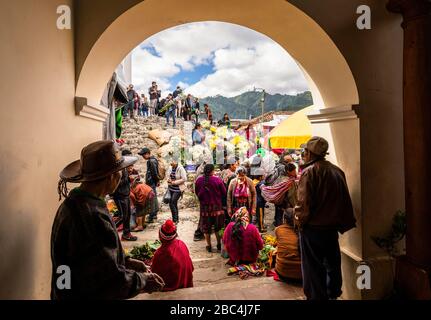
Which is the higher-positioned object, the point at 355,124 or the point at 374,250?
the point at 355,124

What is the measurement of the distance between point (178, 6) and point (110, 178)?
7.66ft

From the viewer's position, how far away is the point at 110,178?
5.62ft

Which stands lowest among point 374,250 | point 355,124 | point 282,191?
point 374,250

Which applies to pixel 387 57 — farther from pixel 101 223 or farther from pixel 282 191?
pixel 101 223

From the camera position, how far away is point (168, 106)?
17484 mm

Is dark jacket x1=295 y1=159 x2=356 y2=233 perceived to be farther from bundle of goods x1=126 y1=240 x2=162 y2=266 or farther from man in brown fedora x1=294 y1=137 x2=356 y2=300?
bundle of goods x1=126 y1=240 x2=162 y2=266

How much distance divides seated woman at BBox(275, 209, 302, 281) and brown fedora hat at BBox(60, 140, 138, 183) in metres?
2.69

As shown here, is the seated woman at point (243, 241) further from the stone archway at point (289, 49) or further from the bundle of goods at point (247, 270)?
the stone archway at point (289, 49)

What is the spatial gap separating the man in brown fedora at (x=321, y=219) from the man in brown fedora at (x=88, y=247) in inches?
73.9

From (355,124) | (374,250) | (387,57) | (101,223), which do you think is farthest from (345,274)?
(101,223)

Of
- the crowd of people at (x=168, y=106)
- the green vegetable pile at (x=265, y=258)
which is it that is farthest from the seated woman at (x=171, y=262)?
the crowd of people at (x=168, y=106)

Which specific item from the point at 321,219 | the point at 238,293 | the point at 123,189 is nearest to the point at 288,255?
the point at 238,293

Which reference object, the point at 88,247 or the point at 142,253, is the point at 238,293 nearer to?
the point at 88,247
